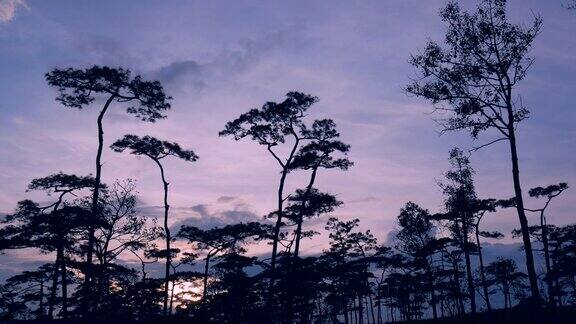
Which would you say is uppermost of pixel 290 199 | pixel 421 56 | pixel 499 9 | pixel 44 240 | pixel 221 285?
pixel 499 9

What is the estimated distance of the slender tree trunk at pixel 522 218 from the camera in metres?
14.0

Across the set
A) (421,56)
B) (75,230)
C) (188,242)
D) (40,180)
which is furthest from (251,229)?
(421,56)

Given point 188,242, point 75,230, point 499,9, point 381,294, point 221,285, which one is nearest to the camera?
point 499,9

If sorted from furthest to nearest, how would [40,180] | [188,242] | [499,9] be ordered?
[188,242], [40,180], [499,9]

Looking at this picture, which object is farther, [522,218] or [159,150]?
[159,150]

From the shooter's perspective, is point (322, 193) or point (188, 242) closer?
point (322, 193)

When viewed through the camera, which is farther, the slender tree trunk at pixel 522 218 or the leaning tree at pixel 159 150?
the leaning tree at pixel 159 150

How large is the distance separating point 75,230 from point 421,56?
24139 millimetres

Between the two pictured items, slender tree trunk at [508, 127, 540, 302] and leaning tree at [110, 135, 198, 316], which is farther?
leaning tree at [110, 135, 198, 316]

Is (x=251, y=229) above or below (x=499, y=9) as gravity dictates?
below

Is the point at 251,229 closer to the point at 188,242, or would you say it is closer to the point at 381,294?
the point at 188,242

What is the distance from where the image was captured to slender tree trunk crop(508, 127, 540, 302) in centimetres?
1405

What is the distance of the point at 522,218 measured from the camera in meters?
14.4

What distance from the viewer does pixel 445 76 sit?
16703 mm
